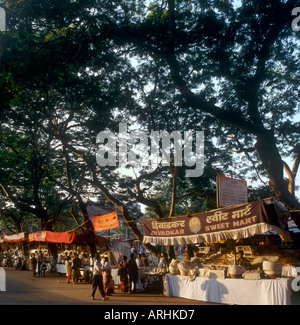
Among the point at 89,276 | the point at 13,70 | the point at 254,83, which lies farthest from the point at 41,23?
the point at 89,276

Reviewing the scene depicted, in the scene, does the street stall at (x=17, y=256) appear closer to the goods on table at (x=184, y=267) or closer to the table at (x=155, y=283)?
the table at (x=155, y=283)

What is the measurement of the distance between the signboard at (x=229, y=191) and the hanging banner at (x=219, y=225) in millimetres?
446

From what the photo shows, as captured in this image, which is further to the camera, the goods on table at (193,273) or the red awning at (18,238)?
the red awning at (18,238)

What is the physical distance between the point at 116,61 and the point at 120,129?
14.2 ft

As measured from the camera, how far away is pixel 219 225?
10.2 metres

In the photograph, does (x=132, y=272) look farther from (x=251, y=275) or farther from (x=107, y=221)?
(x=251, y=275)

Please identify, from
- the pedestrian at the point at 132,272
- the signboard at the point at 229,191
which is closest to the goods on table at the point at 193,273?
the signboard at the point at 229,191

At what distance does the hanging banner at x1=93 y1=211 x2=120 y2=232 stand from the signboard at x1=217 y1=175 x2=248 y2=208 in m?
5.86

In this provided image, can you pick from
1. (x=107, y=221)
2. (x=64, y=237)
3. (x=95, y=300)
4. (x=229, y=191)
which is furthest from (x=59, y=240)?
(x=229, y=191)

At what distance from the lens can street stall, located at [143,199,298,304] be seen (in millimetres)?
8805

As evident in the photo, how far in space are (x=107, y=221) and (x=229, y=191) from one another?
6742 mm

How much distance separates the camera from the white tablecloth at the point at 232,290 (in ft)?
27.9

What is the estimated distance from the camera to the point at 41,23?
12.6 meters

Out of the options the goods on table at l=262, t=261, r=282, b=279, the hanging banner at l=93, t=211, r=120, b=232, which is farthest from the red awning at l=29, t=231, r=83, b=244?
the goods on table at l=262, t=261, r=282, b=279
